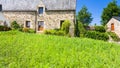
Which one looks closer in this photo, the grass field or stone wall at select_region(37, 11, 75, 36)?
the grass field

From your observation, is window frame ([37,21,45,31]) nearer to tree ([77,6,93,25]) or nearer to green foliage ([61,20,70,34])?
green foliage ([61,20,70,34])

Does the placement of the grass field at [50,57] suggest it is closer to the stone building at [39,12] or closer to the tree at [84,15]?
the stone building at [39,12]

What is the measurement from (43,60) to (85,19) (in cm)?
5499

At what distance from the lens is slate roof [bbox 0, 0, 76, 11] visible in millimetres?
32875

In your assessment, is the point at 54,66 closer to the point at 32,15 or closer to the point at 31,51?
the point at 31,51

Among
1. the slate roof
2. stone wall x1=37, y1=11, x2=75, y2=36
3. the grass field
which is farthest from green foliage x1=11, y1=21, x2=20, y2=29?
the grass field

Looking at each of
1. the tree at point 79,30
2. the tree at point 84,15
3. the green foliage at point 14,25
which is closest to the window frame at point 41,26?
the green foliage at point 14,25

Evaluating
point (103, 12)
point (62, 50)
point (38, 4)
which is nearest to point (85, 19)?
point (103, 12)

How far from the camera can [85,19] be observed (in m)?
63.3

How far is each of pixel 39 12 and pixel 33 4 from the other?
1.72 meters

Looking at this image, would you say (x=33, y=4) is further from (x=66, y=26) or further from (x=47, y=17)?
(x=66, y=26)

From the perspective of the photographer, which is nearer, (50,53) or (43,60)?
(43,60)

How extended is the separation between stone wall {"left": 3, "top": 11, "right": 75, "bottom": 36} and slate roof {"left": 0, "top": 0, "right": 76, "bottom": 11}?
652 millimetres

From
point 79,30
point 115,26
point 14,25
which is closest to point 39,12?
point 14,25
